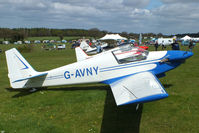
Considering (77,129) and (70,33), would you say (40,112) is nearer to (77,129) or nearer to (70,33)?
(77,129)

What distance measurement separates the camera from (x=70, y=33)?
15875cm

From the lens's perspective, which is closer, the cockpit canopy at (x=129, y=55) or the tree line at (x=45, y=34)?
the cockpit canopy at (x=129, y=55)

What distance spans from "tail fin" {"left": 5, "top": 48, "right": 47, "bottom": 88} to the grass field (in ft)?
2.47

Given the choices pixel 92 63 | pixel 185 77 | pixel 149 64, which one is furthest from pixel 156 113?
pixel 185 77

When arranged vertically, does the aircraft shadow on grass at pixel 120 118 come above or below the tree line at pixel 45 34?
below

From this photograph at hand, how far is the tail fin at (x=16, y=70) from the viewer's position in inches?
273

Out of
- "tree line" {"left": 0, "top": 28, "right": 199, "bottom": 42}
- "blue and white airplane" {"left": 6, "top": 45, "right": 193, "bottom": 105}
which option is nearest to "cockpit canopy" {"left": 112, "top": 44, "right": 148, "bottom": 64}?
"blue and white airplane" {"left": 6, "top": 45, "right": 193, "bottom": 105}

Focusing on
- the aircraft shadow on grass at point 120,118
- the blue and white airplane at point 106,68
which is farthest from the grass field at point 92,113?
the blue and white airplane at point 106,68

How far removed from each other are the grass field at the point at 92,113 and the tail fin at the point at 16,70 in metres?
0.75

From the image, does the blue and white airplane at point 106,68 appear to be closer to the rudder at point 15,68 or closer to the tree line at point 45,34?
the rudder at point 15,68

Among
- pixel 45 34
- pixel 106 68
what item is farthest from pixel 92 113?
pixel 45 34

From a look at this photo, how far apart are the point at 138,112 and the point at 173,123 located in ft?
3.67

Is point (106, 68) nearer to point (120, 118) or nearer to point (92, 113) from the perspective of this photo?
point (92, 113)

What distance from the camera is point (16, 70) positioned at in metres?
6.96
